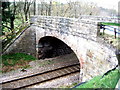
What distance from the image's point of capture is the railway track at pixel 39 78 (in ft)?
27.8

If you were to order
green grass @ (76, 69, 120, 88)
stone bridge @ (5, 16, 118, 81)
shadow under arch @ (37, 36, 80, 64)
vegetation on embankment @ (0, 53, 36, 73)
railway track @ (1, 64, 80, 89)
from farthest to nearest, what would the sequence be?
1. shadow under arch @ (37, 36, 80, 64)
2. vegetation on embankment @ (0, 53, 36, 73)
3. railway track @ (1, 64, 80, 89)
4. stone bridge @ (5, 16, 118, 81)
5. green grass @ (76, 69, 120, 88)

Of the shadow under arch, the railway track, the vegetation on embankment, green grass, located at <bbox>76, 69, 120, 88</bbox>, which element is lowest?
the railway track

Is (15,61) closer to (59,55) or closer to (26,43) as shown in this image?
(26,43)

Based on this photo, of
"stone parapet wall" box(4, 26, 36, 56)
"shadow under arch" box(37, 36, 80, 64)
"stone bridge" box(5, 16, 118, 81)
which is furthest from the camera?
"shadow under arch" box(37, 36, 80, 64)

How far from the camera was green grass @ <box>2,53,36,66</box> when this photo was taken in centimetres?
1086

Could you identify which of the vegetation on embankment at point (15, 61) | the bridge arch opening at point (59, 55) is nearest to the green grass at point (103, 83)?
the bridge arch opening at point (59, 55)

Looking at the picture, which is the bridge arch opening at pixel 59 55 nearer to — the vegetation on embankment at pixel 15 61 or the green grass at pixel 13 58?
the green grass at pixel 13 58

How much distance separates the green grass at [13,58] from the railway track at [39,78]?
91.5 inches

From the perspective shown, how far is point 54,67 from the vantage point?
35.7 ft

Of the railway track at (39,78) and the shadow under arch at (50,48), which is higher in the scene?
the shadow under arch at (50,48)

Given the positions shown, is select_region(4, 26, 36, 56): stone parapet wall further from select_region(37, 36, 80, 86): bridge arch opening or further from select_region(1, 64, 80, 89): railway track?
select_region(1, 64, 80, 89): railway track

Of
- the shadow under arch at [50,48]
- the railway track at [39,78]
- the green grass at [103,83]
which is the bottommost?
the railway track at [39,78]

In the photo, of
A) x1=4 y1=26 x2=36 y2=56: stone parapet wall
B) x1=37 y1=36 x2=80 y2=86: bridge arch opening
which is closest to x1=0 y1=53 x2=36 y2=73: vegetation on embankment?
x1=4 y1=26 x2=36 y2=56: stone parapet wall

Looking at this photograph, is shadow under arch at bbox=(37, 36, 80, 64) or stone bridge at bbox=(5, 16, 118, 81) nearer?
stone bridge at bbox=(5, 16, 118, 81)
